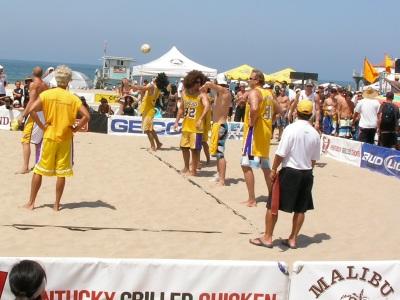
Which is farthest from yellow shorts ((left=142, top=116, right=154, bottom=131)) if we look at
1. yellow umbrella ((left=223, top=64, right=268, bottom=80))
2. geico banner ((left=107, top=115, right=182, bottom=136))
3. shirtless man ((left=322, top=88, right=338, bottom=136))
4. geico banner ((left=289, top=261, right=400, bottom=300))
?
yellow umbrella ((left=223, top=64, right=268, bottom=80))

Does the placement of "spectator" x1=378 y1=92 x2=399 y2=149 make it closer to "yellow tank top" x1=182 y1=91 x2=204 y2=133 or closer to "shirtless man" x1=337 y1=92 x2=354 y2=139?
"shirtless man" x1=337 y1=92 x2=354 y2=139

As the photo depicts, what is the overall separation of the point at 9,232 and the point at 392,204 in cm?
573

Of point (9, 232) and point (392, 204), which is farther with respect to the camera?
point (392, 204)

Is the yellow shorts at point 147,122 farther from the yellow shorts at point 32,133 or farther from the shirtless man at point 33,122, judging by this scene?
the yellow shorts at point 32,133

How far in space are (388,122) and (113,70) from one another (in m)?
40.8

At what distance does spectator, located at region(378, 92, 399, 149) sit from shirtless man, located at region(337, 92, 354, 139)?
2303 millimetres

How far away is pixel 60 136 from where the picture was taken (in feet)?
23.1

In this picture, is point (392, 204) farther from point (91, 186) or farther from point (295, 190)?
point (91, 186)

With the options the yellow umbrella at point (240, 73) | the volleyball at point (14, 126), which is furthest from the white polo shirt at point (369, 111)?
the yellow umbrella at point (240, 73)

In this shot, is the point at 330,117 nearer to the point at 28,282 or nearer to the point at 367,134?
the point at 367,134

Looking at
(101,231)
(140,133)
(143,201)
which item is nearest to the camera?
(101,231)

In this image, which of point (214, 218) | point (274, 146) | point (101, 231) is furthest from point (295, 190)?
point (274, 146)

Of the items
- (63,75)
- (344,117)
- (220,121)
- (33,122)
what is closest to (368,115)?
(344,117)

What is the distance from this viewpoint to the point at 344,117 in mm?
15883
